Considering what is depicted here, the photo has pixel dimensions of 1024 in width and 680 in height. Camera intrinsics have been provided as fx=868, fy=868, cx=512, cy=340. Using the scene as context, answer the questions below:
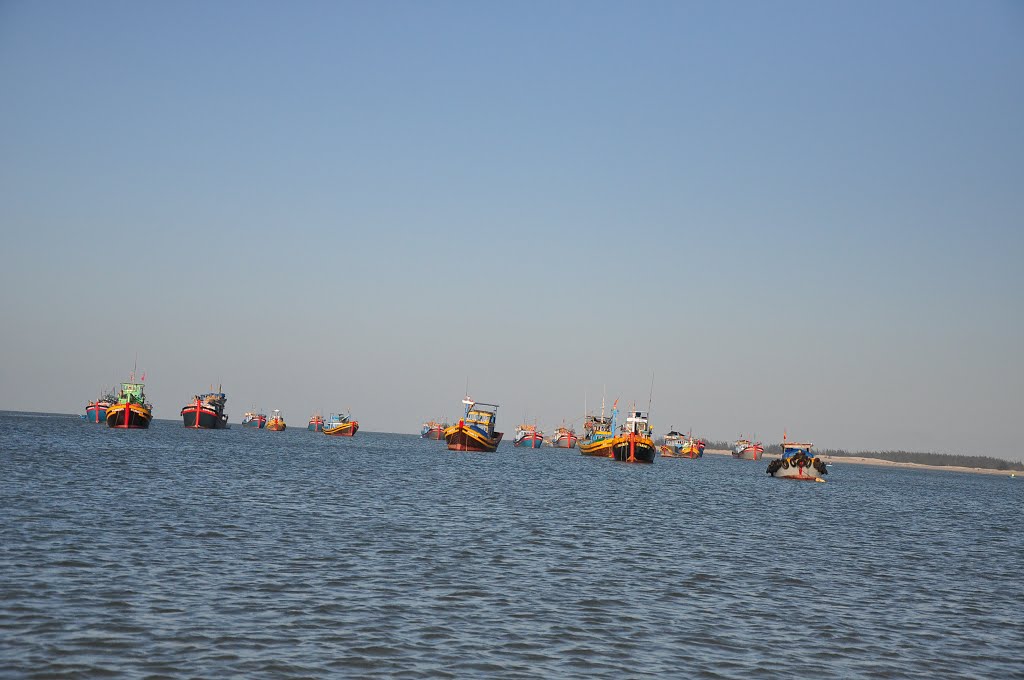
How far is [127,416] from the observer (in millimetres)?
127500

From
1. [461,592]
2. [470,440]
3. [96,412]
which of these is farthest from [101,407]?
[461,592]

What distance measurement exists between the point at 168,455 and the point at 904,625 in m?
A: 61.0

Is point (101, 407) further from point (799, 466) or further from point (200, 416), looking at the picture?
point (799, 466)

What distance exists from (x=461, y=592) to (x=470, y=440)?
99.9 meters

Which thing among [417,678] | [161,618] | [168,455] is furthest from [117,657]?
[168,455]

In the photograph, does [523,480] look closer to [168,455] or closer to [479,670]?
[168,455]

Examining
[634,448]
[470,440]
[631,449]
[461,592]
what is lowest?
[461,592]

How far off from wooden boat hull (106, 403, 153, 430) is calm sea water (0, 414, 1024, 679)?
93.3 meters

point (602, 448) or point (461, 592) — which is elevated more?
point (602, 448)

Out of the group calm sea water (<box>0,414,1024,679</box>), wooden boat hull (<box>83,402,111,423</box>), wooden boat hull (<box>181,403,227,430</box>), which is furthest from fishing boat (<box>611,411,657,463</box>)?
wooden boat hull (<box>83,402,111,423</box>)

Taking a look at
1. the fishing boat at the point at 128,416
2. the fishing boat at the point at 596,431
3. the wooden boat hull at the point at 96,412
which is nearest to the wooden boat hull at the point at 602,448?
the fishing boat at the point at 596,431

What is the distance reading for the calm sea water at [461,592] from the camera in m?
14.3

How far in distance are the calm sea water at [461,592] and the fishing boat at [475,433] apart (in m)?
77.5

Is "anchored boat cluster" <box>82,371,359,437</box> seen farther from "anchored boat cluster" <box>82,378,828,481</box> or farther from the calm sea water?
the calm sea water
